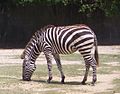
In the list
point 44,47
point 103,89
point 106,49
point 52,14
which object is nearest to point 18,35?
point 52,14

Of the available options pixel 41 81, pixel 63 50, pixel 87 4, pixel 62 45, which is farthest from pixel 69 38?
pixel 87 4

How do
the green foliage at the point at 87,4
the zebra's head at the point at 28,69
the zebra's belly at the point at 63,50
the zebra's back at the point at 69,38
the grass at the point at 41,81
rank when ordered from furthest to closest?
the green foliage at the point at 87,4 < the zebra's head at the point at 28,69 < the zebra's belly at the point at 63,50 < the zebra's back at the point at 69,38 < the grass at the point at 41,81

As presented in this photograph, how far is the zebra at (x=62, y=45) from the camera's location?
14.7 m

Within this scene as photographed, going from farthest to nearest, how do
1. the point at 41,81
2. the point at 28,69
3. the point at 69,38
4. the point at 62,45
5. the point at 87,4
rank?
1. the point at 87,4
2. the point at 28,69
3. the point at 41,81
4. the point at 62,45
5. the point at 69,38

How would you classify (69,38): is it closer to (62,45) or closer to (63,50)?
(62,45)

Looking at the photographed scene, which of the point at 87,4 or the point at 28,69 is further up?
the point at 87,4

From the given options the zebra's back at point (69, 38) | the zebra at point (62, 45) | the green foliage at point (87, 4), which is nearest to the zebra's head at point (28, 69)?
the zebra at point (62, 45)

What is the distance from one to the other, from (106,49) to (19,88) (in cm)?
1767

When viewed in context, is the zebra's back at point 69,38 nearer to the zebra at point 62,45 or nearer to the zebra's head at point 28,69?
the zebra at point 62,45

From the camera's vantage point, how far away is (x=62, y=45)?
49.6ft

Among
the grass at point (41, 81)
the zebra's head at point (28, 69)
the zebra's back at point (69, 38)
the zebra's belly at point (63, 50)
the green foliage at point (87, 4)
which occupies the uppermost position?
the green foliage at point (87, 4)

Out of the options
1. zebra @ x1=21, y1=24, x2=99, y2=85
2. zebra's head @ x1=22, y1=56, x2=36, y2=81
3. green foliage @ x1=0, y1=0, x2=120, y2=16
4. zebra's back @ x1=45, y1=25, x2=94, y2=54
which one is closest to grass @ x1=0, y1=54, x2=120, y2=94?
zebra's head @ x1=22, y1=56, x2=36, y2=81

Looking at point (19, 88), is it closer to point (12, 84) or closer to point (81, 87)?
point (12, 84)

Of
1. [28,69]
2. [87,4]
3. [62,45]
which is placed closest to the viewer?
[62,45]
